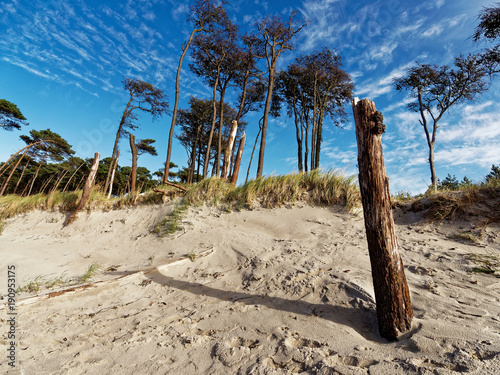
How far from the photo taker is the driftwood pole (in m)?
2.15

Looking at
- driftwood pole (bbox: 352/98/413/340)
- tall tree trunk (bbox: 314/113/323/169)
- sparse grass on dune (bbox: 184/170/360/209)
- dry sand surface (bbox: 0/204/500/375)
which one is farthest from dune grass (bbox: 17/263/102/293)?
tall tree trunk (bbox: 314/113/323/169)

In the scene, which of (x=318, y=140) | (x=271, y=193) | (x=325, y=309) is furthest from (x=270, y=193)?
(x=318, y=140)

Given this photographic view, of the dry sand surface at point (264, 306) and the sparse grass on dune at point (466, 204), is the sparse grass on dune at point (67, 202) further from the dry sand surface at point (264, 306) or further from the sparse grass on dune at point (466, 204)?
the sparse grass on dune at point (466, 204)

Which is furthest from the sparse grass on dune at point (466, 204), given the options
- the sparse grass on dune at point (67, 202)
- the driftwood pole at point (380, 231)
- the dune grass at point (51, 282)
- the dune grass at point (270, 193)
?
the sparse grass on dune at point (67, 202)

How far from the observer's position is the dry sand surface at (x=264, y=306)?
6.21ft

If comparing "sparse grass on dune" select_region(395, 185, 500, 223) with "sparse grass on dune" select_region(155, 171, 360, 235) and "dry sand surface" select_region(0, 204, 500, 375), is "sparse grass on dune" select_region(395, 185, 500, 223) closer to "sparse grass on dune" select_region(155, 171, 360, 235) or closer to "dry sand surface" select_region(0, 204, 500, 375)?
"dry sand surface" select_region(0, 204, 500, 375)

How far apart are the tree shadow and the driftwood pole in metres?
0.16

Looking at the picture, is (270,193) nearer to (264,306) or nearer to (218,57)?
(264,306)

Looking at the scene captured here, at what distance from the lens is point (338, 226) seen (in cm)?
500

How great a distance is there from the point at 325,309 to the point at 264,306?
0.69 m

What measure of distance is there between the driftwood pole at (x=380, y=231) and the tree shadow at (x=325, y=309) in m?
0.16

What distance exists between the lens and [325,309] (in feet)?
8.54

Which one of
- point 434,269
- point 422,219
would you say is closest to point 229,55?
point 422,219

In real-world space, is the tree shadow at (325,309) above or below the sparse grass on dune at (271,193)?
below
